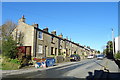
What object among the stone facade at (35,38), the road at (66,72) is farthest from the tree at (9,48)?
the stone facade at (35,38)

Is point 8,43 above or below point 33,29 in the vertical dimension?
below

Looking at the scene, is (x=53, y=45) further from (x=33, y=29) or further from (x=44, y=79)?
(x=44, y=79)

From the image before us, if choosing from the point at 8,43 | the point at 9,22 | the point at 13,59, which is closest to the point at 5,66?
the point at 13,59

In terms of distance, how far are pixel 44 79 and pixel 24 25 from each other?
2066 centimetres

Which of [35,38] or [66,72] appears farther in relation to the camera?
[35,38]

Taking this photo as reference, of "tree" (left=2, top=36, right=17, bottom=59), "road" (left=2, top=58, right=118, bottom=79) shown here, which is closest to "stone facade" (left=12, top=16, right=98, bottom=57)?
"tree" (left=2, top=36, right=17, bottom=59)

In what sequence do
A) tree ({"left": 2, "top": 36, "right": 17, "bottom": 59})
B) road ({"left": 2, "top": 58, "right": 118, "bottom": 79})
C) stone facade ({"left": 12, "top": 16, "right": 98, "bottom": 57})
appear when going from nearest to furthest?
1. road ({"left": 2, "top": 58, "right": 118, "bottom": 79})
2. tree ({"left": 2, "top": 36, "right": 17, "bottom": 59})
3. stone facade ({"left": 12, "top": 16, "right": 98, "bottom": 57})

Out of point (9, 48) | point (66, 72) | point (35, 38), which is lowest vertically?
point (66, 72)

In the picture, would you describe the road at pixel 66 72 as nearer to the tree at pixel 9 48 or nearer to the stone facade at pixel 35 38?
the tree at pixel 9 48

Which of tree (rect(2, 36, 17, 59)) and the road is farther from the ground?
tree (rect(2, 36, 17, 59))

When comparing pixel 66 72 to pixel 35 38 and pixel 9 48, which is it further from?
pixel 35 38

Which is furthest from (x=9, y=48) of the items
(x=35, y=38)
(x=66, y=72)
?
(x=35, y=38)

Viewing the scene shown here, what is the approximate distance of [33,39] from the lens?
2738 cm

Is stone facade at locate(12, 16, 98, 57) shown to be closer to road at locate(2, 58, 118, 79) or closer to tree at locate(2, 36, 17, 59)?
tree at locate(2, 36, 17, 59)
